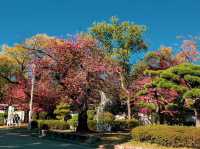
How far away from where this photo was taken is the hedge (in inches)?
761

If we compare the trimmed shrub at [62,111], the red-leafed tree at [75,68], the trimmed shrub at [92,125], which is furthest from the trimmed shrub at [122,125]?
the trimmed shrub at [62,111]

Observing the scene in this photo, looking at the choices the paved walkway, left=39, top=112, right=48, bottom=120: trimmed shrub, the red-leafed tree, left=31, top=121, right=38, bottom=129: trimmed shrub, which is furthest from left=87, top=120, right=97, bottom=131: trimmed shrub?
left=39, top=112, right=48, bottom=120: trimmed shrub

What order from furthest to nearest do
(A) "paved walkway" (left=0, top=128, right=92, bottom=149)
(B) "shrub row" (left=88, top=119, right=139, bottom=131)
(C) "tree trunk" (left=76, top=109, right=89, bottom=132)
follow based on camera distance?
1. (B) "shrub row" (left=88, top=119, right=139, bottom=131)
2. (C) "tree trunk" (left=76, top=109, right=89, bottom=132)
3. (A) "paved walkway" (left=0, top=128, right=92, bottom=149)

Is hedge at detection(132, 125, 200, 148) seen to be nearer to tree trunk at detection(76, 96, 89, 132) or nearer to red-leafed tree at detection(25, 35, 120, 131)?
red-leafed tree at detection(25, 35, 120, 131)

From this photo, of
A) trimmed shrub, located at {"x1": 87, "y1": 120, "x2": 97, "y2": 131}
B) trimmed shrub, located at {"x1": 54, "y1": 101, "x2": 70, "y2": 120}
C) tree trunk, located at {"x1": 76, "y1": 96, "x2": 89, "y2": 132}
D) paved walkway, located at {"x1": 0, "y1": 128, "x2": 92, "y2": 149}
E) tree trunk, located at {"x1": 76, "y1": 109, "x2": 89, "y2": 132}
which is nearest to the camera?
paved walkway, located at {"x1": 0, "y1": 128, "x2": 92, "y2": 149}

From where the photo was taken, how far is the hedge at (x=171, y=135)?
19320 mm

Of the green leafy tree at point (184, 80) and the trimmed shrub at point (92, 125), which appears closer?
the green leafy tree at point (184, 80)

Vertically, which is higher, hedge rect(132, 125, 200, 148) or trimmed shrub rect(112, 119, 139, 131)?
trimmed shrub rect(112, 119, 139, 131)

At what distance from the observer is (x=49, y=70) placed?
31.6 metres

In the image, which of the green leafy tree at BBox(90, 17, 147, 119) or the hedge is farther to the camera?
the green leafy tree at BBox(90, 17, 147, 119)

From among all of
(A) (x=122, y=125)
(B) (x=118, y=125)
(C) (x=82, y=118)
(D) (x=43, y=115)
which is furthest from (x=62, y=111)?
(C) (x=82, y=118)

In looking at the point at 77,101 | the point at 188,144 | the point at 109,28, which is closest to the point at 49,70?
the point at 77,101

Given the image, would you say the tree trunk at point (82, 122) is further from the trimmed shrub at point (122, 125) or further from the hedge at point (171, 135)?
the hedge at point (171, 135)

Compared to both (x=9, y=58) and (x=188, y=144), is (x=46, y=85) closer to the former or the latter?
(x=188, y=144)
